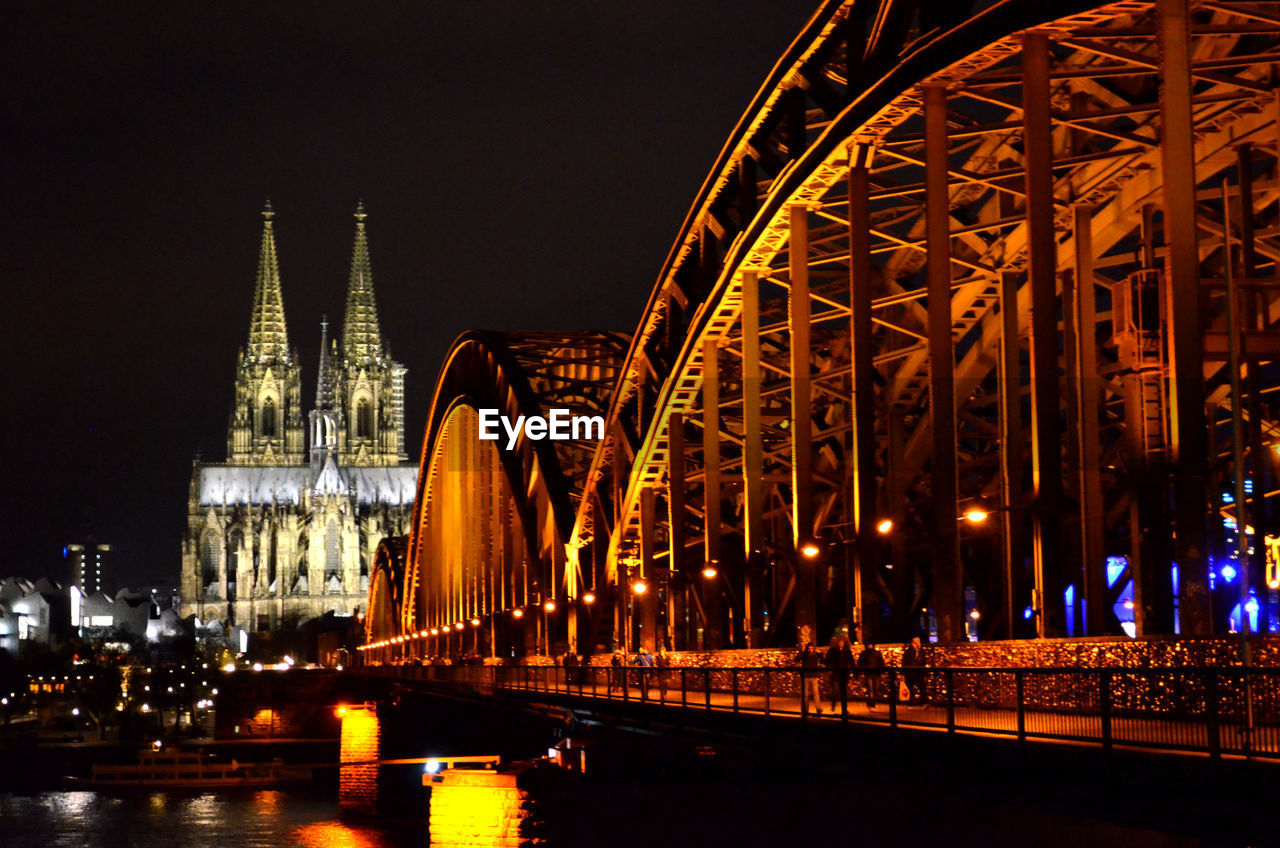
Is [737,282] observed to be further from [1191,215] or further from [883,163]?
[1191,215]

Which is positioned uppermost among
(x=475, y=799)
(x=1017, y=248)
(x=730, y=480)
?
(x=1017, y=248)

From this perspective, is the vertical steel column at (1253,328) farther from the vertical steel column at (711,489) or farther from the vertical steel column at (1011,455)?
the vertical steel column at (711,489)

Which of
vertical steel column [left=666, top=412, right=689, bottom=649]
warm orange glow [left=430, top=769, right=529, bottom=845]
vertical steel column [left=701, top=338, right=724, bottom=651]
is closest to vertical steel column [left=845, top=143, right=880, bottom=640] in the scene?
warm orange glow [left=430, top=769, right=529, bottom=845]

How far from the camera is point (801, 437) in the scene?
33000mm

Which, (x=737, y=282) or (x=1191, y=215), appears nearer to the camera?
(x=1191, y=215)

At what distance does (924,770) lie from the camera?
1861 centimetres

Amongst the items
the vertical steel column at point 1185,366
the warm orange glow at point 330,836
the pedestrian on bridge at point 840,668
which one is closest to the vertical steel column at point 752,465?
the pedestrian on bridge at point 840,668

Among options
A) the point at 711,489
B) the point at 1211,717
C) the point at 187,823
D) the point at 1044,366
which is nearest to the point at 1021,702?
the point at 1211,717

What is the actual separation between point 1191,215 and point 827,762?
23.1 feet

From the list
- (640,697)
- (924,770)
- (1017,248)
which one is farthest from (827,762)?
(1017,248)

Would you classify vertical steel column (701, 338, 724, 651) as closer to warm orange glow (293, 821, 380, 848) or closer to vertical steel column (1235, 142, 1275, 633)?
vertical steel column (1235, 142, 1275, 633)

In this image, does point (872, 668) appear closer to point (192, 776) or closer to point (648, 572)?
point (648, 572)

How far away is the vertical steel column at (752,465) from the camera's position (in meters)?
35.7

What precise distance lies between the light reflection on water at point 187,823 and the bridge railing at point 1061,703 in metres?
42.0
